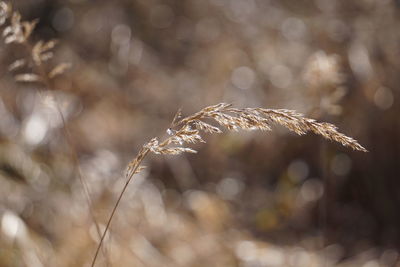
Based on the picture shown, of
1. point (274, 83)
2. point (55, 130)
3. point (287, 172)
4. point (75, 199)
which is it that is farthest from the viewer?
point (274, 83)

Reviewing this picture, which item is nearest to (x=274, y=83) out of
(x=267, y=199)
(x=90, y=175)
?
(x=267, y=199)

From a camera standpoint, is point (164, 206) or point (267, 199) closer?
point (164, 206)

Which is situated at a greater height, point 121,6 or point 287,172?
point 121,6

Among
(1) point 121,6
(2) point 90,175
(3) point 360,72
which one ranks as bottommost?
(2) point 90,175

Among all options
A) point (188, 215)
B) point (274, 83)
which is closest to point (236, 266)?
point (188, 215)

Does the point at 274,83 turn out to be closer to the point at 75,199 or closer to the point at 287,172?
the point at 287,172

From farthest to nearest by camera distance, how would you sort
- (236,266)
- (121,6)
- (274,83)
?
(121,6)
(274,83)
(236,266)

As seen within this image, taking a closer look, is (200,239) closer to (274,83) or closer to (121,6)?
(274,83)
